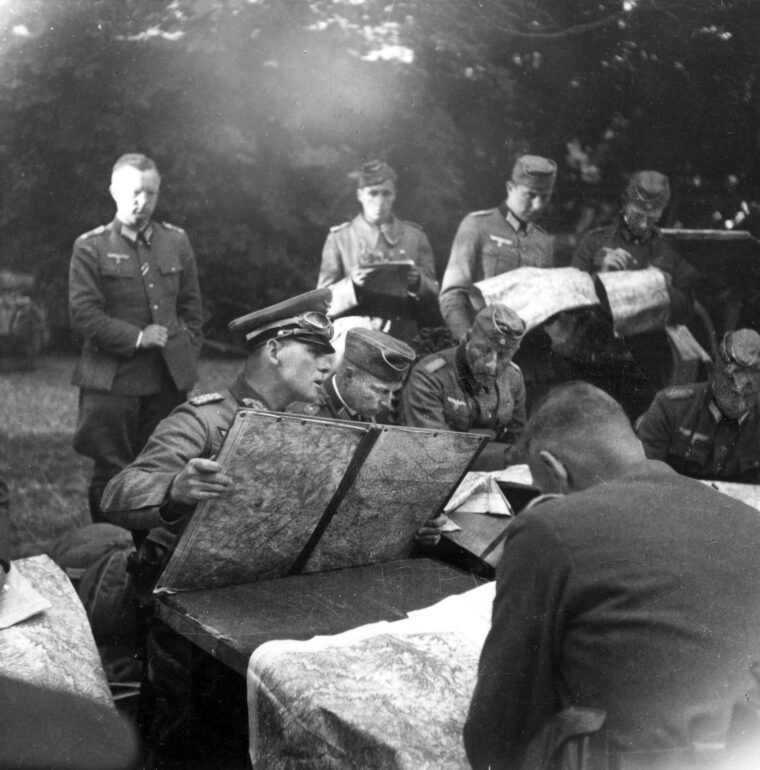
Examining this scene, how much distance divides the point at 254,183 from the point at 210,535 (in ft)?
6.84

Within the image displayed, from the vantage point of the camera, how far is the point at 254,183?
4.41 m

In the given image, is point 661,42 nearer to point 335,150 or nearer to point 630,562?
point 335,150

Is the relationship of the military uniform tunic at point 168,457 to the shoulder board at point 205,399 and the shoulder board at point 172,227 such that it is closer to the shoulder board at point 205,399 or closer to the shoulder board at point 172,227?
the shoulder board at point 205,399

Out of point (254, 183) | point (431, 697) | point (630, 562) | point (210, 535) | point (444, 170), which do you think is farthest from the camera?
point (444, 170)

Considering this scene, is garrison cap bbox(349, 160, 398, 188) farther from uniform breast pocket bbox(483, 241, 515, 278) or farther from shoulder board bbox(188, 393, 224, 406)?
shoulder board bbox(188, 393, 224, 406)

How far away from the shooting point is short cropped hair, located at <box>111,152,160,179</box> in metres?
4.09

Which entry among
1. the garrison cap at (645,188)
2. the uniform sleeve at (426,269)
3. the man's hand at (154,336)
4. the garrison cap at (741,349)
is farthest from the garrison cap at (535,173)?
the man's hand at (154,336)

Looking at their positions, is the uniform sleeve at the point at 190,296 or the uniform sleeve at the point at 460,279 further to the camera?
the uniform sleeve at the point at 460,279

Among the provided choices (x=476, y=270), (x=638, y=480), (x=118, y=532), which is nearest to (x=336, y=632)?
(x=638, y=480)

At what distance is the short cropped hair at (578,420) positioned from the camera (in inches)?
85.4

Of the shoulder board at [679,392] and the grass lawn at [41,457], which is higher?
the grass lawn at [41,457]

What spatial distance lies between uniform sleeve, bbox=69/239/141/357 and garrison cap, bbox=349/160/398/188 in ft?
4.22

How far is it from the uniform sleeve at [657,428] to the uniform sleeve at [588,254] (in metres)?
0.75

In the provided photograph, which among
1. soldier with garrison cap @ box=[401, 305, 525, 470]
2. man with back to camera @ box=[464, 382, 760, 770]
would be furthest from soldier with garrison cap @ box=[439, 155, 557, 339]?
man with back to camera @ box=[464, 382, 760, 770]
